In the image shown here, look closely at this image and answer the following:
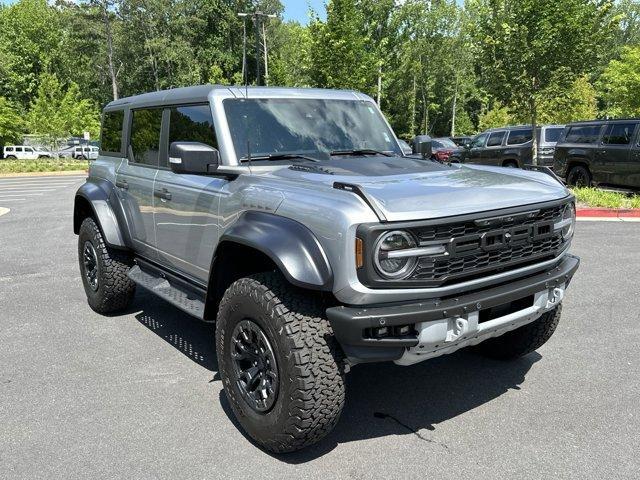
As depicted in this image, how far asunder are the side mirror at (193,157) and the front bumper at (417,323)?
1.31 m

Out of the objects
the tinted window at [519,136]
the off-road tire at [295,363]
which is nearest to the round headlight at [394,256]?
the off-road tire at [295,363]

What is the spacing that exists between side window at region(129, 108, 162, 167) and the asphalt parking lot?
4.95ft

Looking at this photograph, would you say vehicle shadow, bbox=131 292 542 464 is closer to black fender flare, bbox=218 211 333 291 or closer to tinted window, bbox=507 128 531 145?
black fender flare, bbox=218 211 333 291

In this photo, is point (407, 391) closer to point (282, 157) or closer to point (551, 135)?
point (282, 157)

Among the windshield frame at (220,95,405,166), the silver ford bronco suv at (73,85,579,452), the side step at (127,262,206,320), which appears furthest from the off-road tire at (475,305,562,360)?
the side step at (127,262,206,320)

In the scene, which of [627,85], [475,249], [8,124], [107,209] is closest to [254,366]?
[475,249]

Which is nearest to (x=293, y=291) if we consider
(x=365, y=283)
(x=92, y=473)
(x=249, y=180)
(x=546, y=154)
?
(x=365, y=283)

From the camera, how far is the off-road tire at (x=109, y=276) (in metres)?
5.03

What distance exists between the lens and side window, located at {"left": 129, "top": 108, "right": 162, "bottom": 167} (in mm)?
4531

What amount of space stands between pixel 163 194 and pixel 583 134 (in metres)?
12.2

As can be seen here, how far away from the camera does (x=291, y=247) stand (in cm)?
274

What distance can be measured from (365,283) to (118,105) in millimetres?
3800

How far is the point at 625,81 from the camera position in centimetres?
2705

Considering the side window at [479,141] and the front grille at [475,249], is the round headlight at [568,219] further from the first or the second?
the side window at [479,141]
